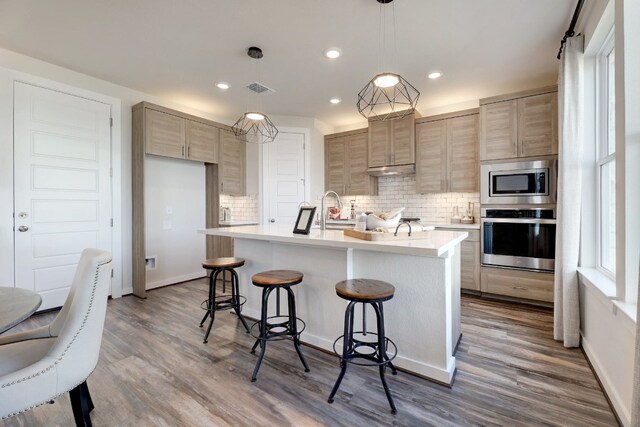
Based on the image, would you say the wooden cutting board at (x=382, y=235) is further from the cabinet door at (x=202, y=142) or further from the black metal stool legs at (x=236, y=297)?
the cabinet door at (x=202, y=142)

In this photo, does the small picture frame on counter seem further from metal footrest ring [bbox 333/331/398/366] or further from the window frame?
the window frame

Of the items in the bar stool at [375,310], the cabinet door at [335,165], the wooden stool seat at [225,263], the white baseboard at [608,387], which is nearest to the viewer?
the white baseboard at [608,387]

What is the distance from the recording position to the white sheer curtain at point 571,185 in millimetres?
2402

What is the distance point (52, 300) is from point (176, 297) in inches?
50.1

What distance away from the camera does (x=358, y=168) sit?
16.8ft

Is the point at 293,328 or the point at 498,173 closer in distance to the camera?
the point at 293,328

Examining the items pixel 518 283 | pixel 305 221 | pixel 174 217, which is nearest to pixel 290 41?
pixel 305 221

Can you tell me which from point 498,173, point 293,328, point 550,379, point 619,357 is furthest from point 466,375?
point 498,173

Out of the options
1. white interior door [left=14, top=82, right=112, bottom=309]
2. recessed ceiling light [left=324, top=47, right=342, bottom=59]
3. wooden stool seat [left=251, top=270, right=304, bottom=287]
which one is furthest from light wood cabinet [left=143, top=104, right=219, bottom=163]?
wooden stool seat [left=251, top=270, right=304, bottom=287]

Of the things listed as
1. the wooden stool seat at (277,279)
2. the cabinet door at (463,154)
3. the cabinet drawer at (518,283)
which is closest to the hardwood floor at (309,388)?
the wooden stool seat at (277,279)

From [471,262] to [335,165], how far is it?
275 centimetres

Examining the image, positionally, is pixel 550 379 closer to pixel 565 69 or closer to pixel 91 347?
pixel 565 69

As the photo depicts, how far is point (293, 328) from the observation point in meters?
2.25

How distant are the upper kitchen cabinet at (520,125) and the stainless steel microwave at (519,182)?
0.13 meters
